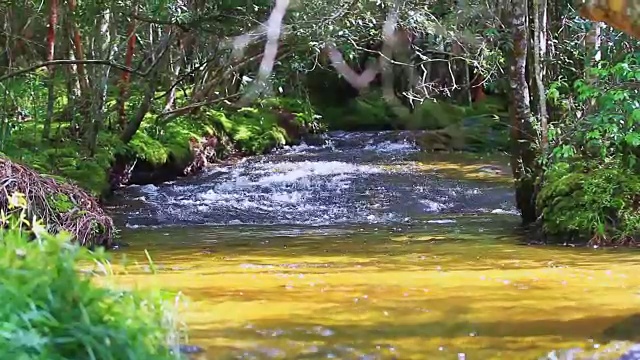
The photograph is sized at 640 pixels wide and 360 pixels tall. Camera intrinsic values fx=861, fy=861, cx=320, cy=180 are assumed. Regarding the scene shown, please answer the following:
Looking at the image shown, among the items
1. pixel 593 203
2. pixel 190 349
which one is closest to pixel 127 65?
pixel 593 203

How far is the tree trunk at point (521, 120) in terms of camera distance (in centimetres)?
936

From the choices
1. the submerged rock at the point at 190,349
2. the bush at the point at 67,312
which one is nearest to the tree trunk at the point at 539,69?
the submerged rock at the point at 190,349

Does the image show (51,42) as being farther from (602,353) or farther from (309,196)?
(602,353)

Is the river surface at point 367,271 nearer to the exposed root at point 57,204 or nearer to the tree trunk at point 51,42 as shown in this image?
the exposed root at point 57,204

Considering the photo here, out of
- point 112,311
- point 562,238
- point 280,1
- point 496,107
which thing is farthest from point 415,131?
point 112,311

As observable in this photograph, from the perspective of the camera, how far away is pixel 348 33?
13.6 meters

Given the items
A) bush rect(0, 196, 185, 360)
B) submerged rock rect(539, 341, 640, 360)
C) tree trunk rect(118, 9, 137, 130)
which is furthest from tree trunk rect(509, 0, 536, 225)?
bush rect(0, 196, 185, 360)

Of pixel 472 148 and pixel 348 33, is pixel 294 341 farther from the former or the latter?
pixel 472 148

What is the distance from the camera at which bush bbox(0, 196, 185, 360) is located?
9.12 feet

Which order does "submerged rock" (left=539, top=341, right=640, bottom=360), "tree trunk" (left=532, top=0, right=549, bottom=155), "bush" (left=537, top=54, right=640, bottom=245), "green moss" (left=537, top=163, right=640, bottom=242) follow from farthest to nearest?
"tree trunk" (left=532, top=0, right=549, bottom=155), "green moss" (left=537, top=163, right=640, bottom=242), "bush" (left=537, top=54, right=640, bottom=245), "submerged rock" (left=539, top=341, right=640, bottom=360)

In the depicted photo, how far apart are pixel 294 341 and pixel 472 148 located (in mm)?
17499

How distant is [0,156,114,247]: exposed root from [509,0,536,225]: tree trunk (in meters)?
4.57

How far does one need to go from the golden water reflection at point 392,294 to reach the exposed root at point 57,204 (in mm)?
436

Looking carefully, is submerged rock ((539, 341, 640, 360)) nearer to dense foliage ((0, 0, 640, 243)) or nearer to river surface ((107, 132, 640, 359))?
river surface ((107, 132, 640, 359))
